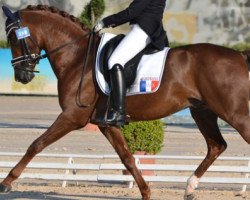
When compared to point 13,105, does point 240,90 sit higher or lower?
higher

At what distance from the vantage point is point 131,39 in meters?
8.96

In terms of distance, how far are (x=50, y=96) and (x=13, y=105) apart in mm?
1965

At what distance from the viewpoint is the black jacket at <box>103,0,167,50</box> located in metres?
8.97

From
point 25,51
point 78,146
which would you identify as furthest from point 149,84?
point 78,146

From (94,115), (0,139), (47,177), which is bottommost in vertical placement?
(0,139)

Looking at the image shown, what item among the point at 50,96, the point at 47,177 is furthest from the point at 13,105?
the point at 47,177

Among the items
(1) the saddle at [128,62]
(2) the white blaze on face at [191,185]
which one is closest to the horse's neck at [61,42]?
(1) the saddle at [128,62]

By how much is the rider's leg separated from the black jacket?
0.09 meters

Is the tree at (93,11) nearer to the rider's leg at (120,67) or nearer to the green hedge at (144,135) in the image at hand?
the green hedge at (144,135)

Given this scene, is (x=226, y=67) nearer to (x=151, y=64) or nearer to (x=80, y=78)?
(x=151, y=64)

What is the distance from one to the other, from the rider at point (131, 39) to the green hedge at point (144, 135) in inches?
114

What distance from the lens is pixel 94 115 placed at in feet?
29.7

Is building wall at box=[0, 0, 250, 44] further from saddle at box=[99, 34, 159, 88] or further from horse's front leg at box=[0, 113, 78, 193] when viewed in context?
horse's front leg at box=[0, 113, 78, 193]

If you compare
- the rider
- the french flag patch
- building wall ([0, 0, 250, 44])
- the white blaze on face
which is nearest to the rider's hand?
the rider
